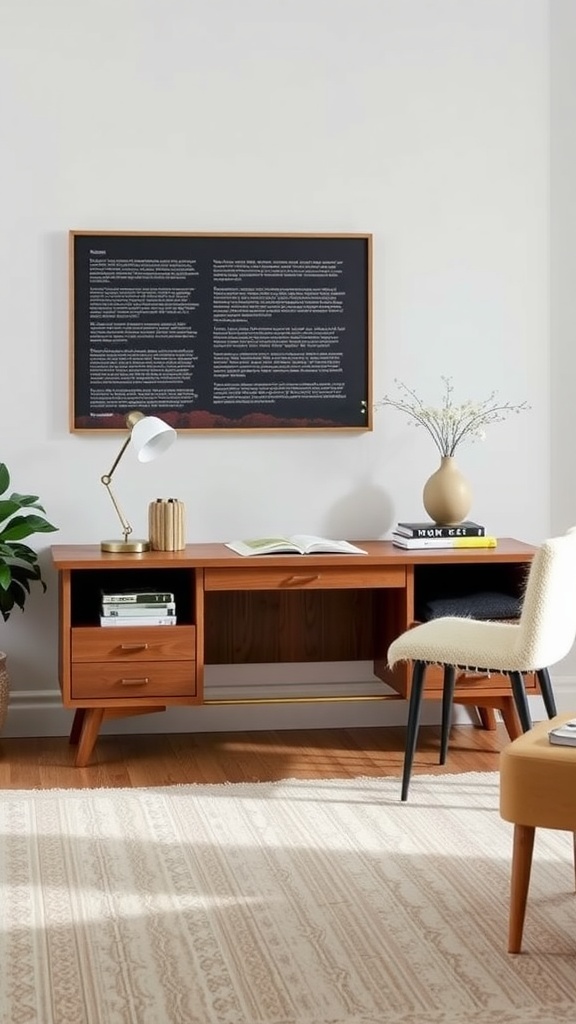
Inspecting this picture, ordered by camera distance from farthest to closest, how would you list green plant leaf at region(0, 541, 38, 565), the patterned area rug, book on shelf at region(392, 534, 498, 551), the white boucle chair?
book on shelf at region(392, 534, 498, 551) → green plant leaf at region(0, 541, 38, 565) → the white boucle chair → the patterned area rug

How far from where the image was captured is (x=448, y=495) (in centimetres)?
441

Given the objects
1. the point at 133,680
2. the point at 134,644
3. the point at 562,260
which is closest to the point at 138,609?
the point at 134,644

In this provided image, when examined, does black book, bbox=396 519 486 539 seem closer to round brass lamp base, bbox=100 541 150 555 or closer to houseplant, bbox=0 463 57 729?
round brass lamp base, bbox=100 541 150 555

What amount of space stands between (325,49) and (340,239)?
634 mm

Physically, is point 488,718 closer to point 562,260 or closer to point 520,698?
point 520,698

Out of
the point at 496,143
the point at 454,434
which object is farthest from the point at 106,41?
the point at 454,434

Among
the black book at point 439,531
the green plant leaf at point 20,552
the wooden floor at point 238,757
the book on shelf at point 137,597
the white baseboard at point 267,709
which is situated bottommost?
the wooden floor at point 238,757

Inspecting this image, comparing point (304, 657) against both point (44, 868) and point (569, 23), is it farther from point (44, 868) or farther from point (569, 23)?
point (569, 23)

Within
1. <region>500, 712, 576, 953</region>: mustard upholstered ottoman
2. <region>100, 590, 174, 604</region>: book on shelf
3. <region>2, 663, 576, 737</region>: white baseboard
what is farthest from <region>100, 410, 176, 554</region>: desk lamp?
<region>500, 712, 576, 953</region>: mustard upholstered ottoman

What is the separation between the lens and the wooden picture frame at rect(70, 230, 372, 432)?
176 inches

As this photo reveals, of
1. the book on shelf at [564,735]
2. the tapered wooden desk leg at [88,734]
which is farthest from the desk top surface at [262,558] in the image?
the book on shelf at [564,735]

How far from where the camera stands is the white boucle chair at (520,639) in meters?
3.50

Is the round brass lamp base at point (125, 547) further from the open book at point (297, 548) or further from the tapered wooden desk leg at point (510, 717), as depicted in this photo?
the tapered wooden desk leg at point (510, 717)

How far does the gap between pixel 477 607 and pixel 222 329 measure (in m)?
1.28
